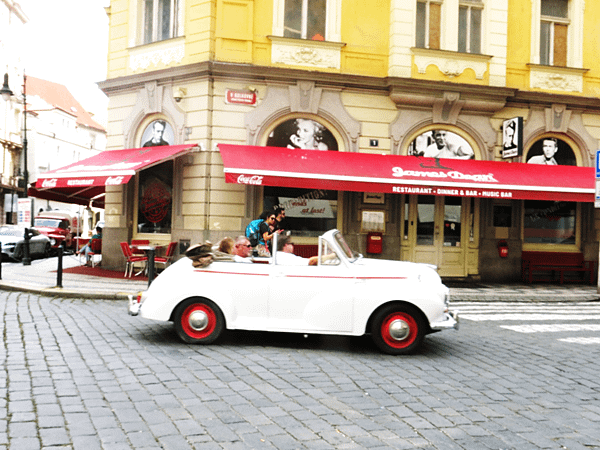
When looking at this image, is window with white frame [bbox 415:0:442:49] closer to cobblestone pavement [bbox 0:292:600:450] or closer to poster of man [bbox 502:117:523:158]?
poster of man [bbox 502:117:523:158]

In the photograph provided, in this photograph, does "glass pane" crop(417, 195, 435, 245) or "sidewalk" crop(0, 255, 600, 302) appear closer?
"sidewalk" crop(0, 255, 600, 302)

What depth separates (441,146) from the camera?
1539 centimetres

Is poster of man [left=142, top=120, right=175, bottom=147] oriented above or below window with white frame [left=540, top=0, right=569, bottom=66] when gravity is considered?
below

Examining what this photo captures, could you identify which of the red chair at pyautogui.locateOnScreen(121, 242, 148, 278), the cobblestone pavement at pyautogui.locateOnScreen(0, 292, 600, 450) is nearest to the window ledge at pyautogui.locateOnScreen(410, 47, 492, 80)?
the red chair at pyautogui.locateOnScreen(121, 242, 148, 278)

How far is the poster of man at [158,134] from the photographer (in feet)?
48.9

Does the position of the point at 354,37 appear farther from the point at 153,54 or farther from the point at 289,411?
the point at 289,411

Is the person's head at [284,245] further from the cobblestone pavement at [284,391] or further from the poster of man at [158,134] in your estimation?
the poster of man at [158,134]

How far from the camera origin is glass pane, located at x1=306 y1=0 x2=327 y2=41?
14867 millimetres

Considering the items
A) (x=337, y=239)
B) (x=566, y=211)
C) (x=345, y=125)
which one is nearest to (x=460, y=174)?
(x=345, y=125)

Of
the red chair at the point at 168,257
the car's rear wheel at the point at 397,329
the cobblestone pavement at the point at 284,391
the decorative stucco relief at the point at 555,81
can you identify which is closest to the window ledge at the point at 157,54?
the red chair at the point at 168,257

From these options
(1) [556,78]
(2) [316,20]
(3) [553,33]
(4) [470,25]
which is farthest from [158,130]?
(3) [553,33]

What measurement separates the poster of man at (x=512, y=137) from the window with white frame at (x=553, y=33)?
260 centimetres

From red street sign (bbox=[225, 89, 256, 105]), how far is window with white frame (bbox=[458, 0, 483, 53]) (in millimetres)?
5808

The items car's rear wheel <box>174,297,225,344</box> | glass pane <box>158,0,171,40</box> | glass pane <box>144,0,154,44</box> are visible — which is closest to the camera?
car's rear wheel <box>174,297,225,344</box>
